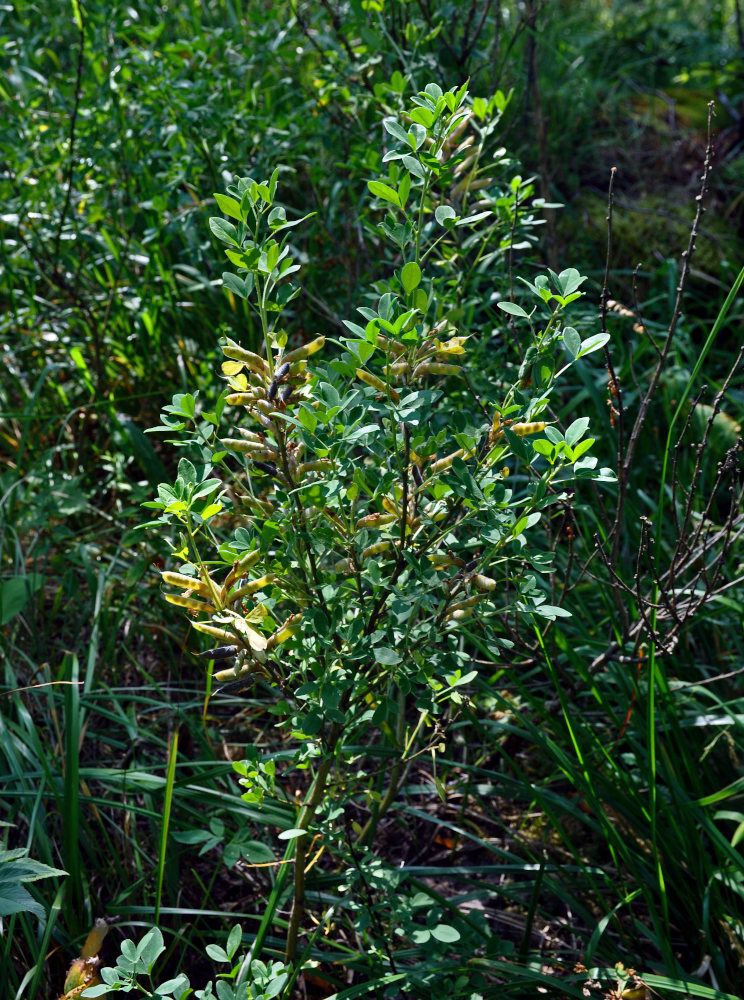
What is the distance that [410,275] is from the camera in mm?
1124

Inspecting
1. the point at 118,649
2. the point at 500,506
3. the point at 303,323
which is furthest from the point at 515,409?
the point at 303,323

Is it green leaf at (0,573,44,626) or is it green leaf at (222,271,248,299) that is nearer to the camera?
green leaf at (222,271,248,299)

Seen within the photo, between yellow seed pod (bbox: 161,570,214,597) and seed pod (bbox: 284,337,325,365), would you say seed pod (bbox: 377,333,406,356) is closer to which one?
seed pod (bbox: 284,337,325,365)

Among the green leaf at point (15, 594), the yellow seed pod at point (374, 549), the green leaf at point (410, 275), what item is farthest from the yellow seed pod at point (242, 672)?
the green leaf at point (15, 594)

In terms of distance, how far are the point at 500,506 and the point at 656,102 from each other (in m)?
3.54

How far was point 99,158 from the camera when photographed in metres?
2.47

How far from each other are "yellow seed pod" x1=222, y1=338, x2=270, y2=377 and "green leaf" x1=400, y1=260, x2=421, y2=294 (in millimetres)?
218

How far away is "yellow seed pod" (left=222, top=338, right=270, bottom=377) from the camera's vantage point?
1184 mm

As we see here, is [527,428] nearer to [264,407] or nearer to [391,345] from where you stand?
[391,345]

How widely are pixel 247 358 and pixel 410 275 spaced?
243mm

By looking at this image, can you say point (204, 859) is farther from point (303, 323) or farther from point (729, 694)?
point (303, 323)

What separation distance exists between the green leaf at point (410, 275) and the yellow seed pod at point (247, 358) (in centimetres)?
22

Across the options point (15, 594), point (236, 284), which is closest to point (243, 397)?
point (236, 284)

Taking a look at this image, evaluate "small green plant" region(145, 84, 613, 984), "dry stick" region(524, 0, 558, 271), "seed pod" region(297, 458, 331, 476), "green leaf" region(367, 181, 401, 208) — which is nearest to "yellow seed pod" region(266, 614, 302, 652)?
"small green plant" region(145, 84, 613, 984)
